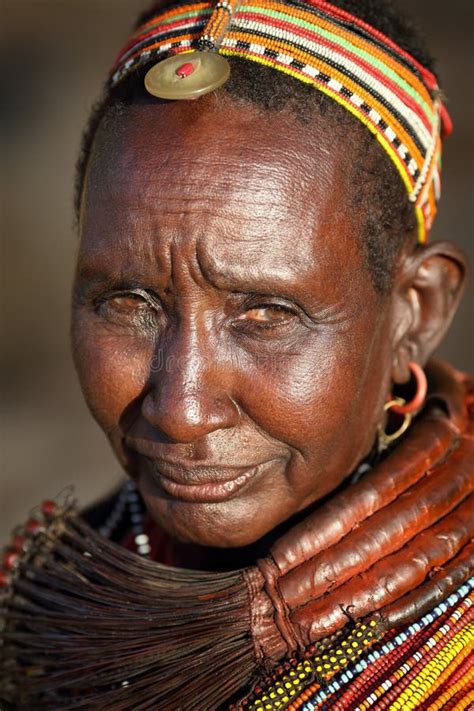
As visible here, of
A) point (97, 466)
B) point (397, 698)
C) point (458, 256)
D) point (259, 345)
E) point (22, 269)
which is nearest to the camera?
point (397, 698)

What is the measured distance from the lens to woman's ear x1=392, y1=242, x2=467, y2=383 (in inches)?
108

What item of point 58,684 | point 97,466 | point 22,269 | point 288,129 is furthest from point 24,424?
point 288,129

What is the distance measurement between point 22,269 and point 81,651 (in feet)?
18.7

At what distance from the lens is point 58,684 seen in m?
2.55

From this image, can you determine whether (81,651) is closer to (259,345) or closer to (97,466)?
(259,345)

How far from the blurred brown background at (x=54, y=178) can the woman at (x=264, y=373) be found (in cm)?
485

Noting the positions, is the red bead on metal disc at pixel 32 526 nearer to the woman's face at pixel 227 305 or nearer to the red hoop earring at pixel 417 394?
the woman's face at pixel 227 305

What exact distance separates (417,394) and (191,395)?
774 mm

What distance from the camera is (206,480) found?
8.03 feet

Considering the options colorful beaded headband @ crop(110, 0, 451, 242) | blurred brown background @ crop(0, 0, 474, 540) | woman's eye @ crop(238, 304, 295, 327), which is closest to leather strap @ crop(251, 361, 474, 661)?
woman's eye @ crop(238, 304, 295, 327)

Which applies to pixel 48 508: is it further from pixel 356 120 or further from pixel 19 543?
pixel 356 120

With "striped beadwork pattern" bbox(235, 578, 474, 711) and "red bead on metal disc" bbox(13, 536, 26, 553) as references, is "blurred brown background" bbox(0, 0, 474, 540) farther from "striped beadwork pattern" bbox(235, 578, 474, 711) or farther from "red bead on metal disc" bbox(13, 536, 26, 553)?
"striped beadwork pattern" bbox(235, 578, 474, 711)

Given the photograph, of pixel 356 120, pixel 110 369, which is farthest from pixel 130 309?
pixel 356 120

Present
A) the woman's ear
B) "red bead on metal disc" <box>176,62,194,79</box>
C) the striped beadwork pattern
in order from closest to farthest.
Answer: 1. the striped beadwork pattern
2. "red bead on metal disc" <box>176,62,194,79</box>
3. the woman's ear
